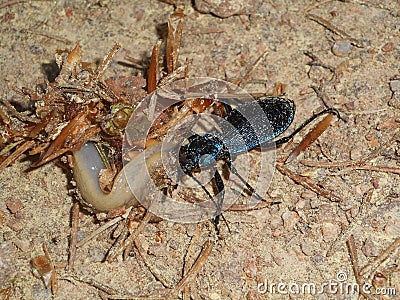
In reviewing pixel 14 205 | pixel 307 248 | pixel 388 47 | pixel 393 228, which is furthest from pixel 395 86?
pixel 14 205

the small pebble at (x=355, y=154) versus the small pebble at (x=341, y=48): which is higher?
the small pebble at (x=341, y=48)

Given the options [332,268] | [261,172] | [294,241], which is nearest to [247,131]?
[261,172]

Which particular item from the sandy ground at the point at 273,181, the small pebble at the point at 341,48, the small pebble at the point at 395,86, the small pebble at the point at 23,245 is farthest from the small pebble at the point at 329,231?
the small pebble at the point at 23,245

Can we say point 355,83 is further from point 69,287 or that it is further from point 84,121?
point 69,287

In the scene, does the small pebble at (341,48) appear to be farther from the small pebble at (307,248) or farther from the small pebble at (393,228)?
the small pebble at (307,248)

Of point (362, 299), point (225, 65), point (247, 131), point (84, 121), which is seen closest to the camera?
point (362, 299)

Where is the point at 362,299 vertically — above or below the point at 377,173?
below

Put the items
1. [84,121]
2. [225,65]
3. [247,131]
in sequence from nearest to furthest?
[84,121]
[247,131]
[225,65]

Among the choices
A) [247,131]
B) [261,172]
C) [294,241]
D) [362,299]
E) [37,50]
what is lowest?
[362,299]
